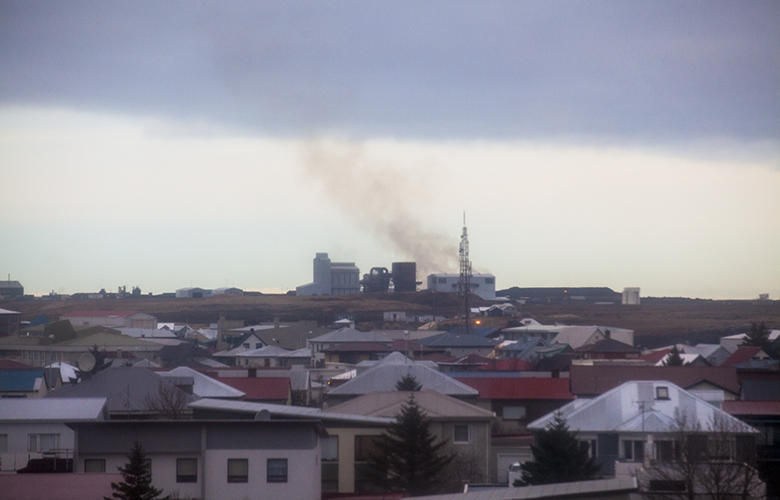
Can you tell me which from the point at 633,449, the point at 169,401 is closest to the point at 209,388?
the point at 169,401

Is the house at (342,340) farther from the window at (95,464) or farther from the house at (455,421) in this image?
the window at (95,464)

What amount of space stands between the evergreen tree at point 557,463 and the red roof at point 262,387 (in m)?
18.4

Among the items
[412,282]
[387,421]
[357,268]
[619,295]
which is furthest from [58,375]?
[619,295]

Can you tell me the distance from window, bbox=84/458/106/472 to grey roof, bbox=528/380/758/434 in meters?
12.2

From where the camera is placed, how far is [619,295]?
175125mm

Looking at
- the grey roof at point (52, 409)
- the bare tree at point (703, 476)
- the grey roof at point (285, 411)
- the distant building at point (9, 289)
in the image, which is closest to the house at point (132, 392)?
the grey roof at point (52, 409)

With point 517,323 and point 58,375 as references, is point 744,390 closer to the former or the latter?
point 58,375

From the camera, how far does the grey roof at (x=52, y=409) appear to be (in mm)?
25391

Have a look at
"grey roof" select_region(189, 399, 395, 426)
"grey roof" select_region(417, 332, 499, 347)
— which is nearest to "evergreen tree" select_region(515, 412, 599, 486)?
"grey roof" select_region(189, 399, 395, 426)

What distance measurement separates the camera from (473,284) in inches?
5679

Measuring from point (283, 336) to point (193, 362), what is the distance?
2269 centimetres

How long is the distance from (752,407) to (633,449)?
6.79m

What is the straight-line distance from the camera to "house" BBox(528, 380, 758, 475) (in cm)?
2530

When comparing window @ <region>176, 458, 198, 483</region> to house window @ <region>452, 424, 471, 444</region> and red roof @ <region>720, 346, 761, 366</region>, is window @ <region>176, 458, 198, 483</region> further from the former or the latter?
red roof @ <region>720, 346, 761, 366</region>
